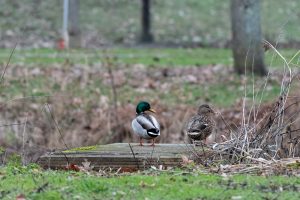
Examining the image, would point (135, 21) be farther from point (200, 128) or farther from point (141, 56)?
point (200, 128)

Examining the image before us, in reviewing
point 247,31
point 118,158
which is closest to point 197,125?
point 118,158

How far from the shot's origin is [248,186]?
8766mm

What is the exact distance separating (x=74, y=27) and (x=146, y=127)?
73.8 feet

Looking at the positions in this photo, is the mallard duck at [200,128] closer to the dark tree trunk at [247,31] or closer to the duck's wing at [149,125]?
the duck's wing at [149,125]

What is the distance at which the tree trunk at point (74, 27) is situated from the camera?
32.8 meters

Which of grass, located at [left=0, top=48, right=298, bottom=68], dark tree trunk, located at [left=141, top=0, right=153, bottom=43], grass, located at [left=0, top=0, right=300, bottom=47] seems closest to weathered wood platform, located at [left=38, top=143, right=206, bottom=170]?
grass, located at [left=0, top=48, right=298, bottom=68]

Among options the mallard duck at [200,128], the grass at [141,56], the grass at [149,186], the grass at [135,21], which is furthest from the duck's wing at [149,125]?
the grass at [135,21]

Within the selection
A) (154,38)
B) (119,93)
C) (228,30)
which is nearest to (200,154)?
(119,93)

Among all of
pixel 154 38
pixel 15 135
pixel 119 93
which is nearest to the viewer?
pixel 15 135

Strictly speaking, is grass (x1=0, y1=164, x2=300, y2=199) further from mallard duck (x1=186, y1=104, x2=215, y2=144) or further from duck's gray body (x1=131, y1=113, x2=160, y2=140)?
mallard duck (x1=186, y1=104, x2=215, y2=144)

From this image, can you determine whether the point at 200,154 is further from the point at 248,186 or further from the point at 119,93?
the point at 119,93

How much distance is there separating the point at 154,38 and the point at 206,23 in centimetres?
527

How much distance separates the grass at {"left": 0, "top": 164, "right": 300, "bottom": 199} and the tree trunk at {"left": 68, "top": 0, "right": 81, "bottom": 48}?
23255 millimetres

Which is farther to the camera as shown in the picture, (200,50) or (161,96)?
(200,50)
